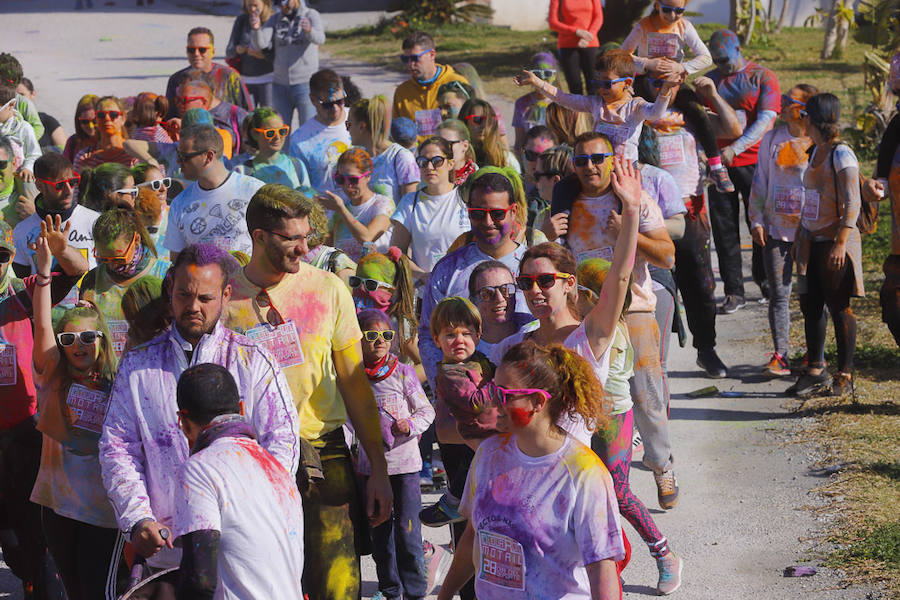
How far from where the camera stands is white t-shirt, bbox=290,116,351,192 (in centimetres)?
950

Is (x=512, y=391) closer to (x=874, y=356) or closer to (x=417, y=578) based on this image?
(x=417, y=578)

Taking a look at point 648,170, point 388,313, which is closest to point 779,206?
point 648,170

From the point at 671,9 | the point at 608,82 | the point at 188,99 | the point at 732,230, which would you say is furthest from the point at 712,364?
the point at 188,99

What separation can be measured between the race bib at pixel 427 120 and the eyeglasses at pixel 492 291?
461 cm

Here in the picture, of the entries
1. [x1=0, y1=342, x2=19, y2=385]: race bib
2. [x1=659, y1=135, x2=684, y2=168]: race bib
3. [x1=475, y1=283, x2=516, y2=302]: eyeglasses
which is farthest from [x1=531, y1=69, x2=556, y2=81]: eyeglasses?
[x1=0, y1=342, x2=19, y2=385]: race bib

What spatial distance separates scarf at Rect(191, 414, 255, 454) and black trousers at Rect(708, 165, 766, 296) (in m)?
7.30

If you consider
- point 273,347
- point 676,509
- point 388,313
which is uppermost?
point 273,347

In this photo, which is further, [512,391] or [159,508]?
[159,508]

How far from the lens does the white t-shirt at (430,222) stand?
753 cm

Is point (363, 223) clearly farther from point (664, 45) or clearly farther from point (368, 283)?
point (664, 45)

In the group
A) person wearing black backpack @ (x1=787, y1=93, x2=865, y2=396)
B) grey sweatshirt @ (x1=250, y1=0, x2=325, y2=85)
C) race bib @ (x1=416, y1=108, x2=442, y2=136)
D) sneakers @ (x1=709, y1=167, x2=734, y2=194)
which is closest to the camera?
person wearing black backpack @ (x1=787, y1=93, x2=865, y2=396)

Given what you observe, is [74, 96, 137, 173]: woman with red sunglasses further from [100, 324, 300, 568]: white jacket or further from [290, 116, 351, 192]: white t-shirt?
[100, 324, 300, 568]: white jacket

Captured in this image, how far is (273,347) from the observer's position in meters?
4.64

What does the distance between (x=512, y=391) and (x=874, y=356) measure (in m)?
6.41
